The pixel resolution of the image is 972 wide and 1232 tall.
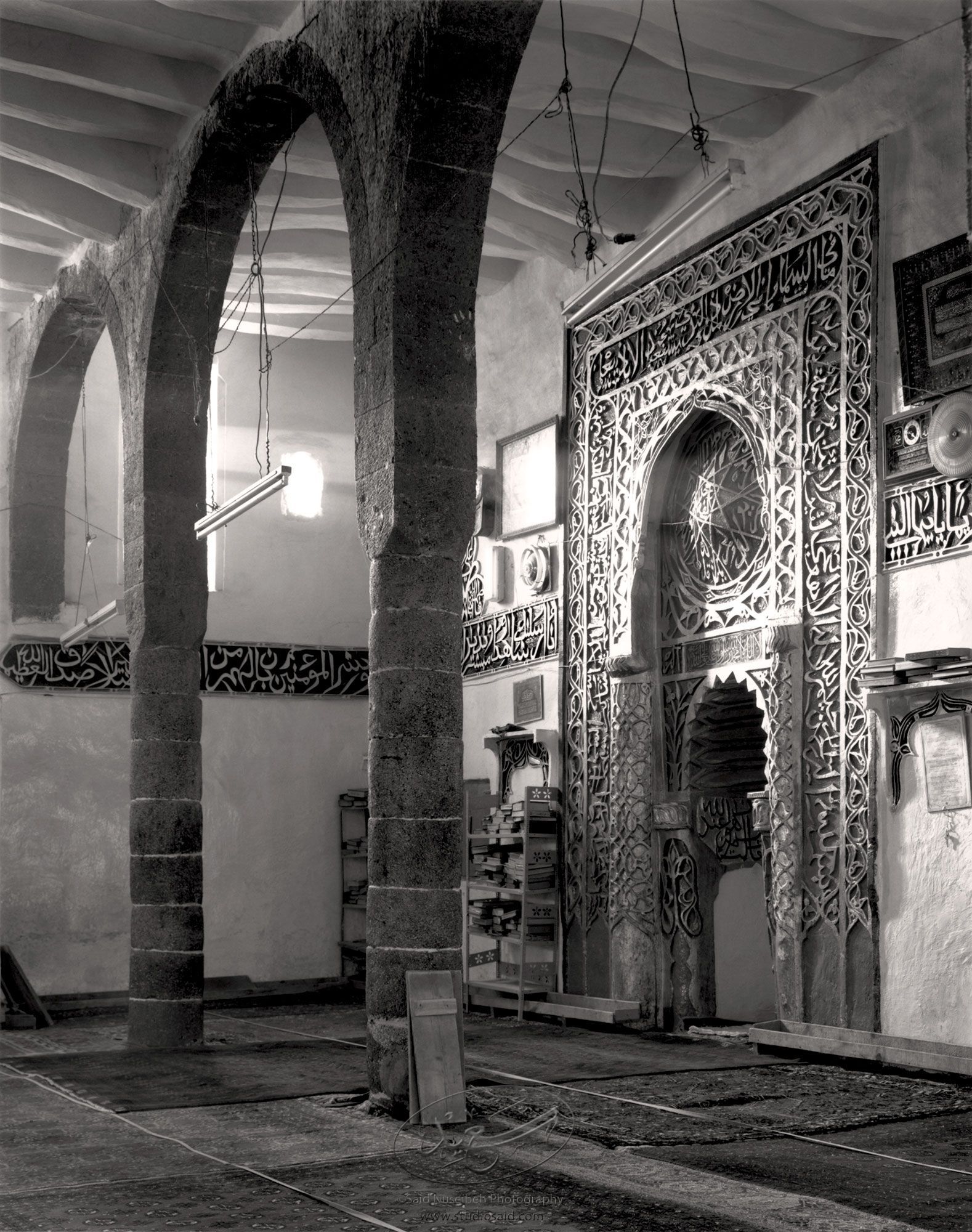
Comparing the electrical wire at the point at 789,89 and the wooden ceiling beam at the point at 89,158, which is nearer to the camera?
the electrical wire at the point at 789,89

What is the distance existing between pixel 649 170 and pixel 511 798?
438cm

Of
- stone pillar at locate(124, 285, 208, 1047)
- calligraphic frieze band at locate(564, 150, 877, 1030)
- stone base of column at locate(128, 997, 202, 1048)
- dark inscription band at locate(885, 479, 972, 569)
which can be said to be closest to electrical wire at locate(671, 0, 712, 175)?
calligraphic frieze band at locate(564, 150, 877, 1030)

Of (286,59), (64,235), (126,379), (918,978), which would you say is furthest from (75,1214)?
(64,235)

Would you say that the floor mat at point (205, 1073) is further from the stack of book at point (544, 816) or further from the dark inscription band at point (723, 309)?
the dark inscription band at point (723, 309)

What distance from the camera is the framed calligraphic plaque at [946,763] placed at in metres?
6.63

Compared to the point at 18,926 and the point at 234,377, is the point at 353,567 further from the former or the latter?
the point at 18,926

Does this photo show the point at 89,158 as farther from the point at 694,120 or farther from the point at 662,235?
the point at 662,235

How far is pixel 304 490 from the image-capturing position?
10789 mm

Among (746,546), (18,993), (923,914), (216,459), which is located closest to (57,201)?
(216,459)

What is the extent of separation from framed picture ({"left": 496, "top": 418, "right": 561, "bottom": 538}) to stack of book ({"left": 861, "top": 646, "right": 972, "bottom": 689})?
3.45m

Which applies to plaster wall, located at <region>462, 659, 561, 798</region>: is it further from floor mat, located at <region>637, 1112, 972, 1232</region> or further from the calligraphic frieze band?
floor mat, located at <region>637, 1112, 972, 1232</region>

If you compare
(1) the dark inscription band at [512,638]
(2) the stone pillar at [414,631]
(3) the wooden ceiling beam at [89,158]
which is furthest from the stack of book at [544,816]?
(3) the wooden ceiling beam at [89,158]

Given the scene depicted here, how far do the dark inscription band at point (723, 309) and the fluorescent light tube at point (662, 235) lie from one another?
1.45 metres

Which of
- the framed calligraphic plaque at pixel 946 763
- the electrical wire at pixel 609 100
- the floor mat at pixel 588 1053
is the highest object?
the electrical wire at pixel 609 100
